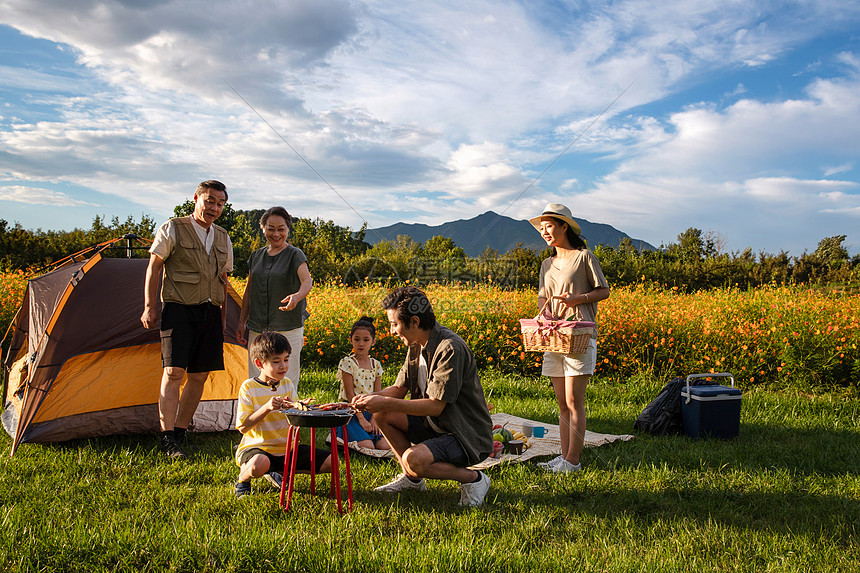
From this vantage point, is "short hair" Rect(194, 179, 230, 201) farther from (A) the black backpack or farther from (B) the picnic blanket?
(A) the black backpack

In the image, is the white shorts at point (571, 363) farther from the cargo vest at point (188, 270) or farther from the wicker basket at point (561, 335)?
the cargo vest at point (188, 270)

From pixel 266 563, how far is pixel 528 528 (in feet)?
4.14

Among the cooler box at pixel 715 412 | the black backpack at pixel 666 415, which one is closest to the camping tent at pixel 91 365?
the black backpack at pixel 666 415

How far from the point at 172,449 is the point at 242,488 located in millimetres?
1042

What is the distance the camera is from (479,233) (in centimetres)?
1038

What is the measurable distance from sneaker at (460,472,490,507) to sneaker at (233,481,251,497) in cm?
120

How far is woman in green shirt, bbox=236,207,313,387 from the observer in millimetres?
4172

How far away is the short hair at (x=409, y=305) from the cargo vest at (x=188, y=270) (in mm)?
1733

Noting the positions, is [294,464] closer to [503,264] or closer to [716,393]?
[716,393]

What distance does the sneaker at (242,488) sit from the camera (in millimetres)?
3244

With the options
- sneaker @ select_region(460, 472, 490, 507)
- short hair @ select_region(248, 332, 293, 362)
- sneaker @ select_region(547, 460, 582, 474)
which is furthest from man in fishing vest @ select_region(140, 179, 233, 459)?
sneaker @ select_region(547, 460, 582, 474)

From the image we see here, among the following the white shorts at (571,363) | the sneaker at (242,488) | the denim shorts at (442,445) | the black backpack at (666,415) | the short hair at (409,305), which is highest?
the short hair at (409,305)

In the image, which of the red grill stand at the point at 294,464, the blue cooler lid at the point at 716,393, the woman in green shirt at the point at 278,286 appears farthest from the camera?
the blue cooler lid at the point at 716,393

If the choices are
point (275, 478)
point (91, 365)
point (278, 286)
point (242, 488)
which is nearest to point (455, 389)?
point (275, 478)
